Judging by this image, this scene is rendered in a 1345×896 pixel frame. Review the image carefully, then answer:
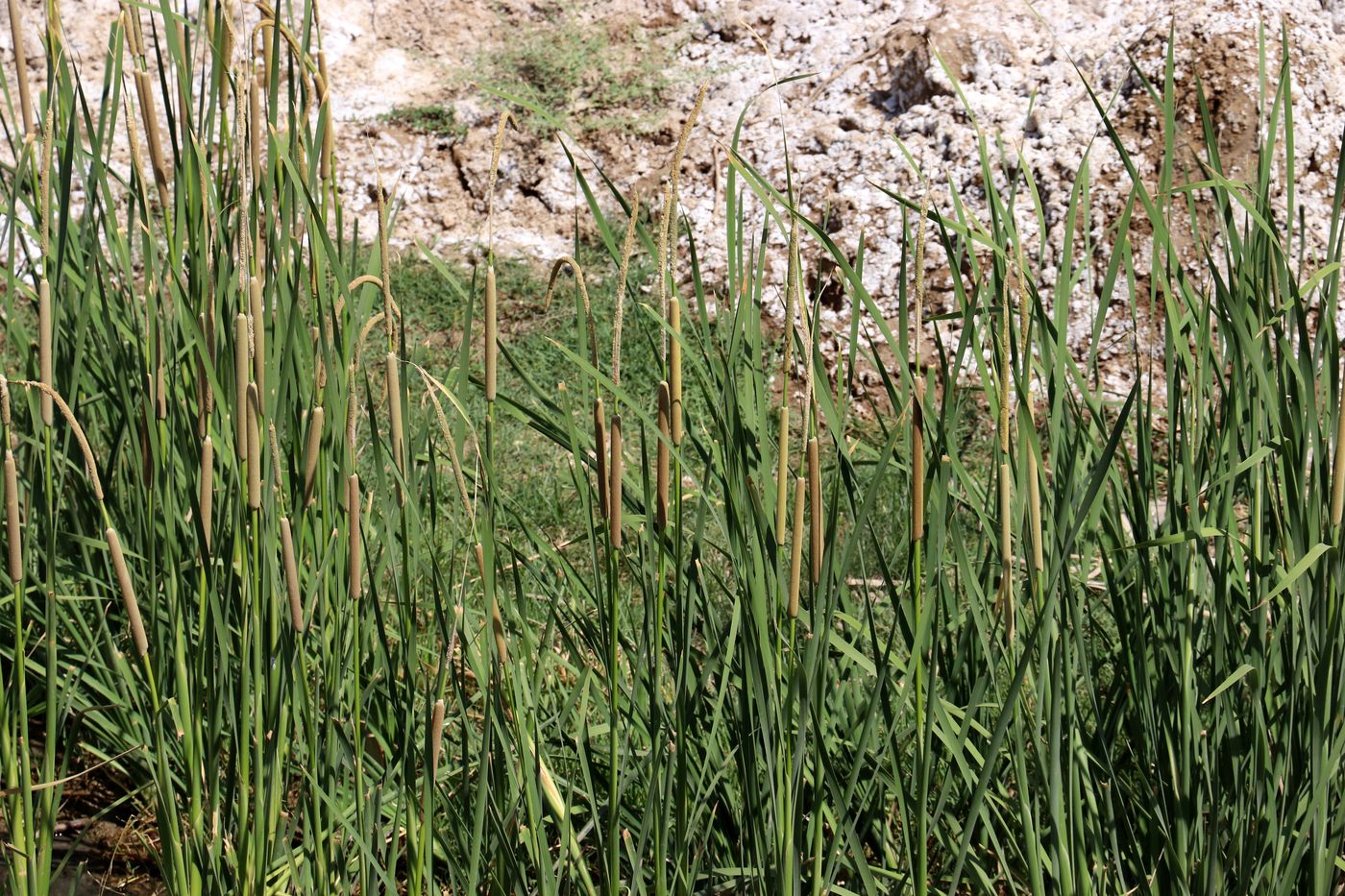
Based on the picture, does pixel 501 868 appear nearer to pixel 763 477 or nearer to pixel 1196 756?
pixel 763 477

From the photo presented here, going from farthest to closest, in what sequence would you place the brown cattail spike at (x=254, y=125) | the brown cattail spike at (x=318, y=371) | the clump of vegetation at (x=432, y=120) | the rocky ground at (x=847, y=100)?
the clump of vegetation at (x=432, y=120)
the rocky ground at (x=847, y=100)
the brown cattail spike at (x=318, y=371)
the brown cattail spike at (x=254, y=125)

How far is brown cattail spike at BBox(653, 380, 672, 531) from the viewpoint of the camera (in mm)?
952

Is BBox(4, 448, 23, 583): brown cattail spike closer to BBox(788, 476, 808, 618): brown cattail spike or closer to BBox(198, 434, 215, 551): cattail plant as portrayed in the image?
BBox(198, 434, 215, 551): cattail plant

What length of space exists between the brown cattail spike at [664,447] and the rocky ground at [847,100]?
2154 millimetres

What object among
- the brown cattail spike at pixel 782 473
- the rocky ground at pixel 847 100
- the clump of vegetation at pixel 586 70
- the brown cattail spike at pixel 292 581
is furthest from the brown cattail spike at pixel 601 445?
the clump of vegetation at pixel 586 70

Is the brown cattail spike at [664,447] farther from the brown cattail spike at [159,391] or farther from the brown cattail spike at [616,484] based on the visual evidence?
the brown cattail spike at [159,391]

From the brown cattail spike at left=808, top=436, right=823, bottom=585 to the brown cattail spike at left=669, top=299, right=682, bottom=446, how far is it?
99 mm

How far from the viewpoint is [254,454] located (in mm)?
947

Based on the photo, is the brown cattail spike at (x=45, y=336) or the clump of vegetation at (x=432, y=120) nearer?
the brown cattail spike at (x=45, y=336)

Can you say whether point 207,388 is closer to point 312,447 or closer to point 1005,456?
point 312,447

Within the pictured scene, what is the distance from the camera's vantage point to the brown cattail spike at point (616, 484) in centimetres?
90

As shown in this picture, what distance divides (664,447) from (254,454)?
30cm

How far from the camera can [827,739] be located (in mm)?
1272

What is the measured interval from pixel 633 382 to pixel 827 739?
266cm
